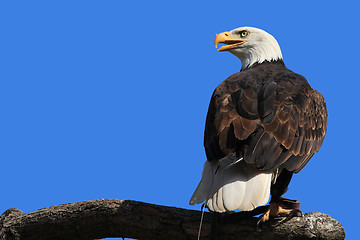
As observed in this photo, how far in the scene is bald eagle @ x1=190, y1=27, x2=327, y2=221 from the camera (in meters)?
6.17

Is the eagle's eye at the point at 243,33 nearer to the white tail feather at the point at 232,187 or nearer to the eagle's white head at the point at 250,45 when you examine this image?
the eagle's white head at the point at 250,45

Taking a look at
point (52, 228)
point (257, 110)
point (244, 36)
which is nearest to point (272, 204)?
point (257, 110)

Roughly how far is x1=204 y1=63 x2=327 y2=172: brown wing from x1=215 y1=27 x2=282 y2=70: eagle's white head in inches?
46.5

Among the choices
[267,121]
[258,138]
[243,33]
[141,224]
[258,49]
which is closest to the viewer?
[258,138]

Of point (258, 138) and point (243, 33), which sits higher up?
point (243, 33)

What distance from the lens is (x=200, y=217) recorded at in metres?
6.57

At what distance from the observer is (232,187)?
613 centimetres

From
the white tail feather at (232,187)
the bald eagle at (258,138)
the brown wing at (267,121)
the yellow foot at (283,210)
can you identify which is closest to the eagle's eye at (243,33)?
the bald eagle at (258,138)

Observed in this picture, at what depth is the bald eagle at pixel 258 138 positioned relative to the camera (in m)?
6.17

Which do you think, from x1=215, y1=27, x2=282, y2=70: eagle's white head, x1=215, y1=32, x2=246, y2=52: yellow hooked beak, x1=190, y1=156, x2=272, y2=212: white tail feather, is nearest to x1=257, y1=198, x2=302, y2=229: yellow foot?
x1=190, y1=156, x2=272, y2=212: white tail feather

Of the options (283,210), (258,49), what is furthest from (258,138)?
(258,49)

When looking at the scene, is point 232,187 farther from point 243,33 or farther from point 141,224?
point 243,33

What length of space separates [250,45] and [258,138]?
243cm

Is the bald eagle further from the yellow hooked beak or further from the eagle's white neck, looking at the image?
the yellow hooked beak
